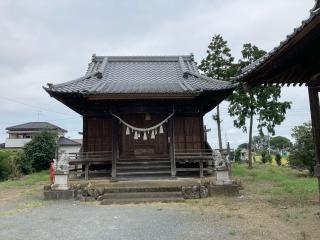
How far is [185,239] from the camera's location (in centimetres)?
611

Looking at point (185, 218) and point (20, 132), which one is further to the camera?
point (20, 132)

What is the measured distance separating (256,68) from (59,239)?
5034mm

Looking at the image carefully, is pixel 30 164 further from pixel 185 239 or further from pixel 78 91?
pixel 185 239

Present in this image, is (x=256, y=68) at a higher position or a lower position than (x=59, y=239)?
higher

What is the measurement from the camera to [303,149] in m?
18.5

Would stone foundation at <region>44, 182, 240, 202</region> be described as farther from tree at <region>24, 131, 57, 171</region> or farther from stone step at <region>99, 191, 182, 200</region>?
tree at <region>24, 131, 57, 171</region>

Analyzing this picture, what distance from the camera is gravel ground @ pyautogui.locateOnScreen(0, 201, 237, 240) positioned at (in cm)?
650

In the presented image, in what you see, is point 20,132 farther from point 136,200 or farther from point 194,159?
point 136,200

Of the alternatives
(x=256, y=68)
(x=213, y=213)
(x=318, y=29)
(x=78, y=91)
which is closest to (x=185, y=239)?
(x=213, y=213)

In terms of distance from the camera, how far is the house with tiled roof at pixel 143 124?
12.9 meters

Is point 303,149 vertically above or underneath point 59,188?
above

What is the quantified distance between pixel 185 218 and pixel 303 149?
42.8 ft

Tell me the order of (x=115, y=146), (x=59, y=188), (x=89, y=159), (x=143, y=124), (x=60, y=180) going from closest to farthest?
(x=59, y=188) → (x=60, y=180) → (x=89, y=159) → (x=115, y=146) → (x=143, y=124)

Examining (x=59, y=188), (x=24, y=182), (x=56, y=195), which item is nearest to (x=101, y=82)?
(x=59, y=188)
